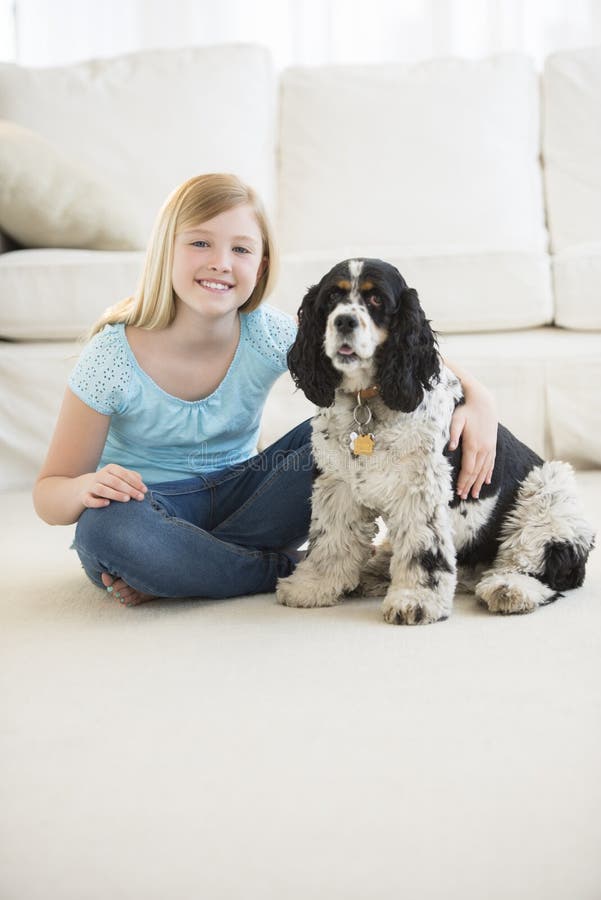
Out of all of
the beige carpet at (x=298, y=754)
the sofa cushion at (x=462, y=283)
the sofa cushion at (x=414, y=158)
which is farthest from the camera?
the sofa cushion at (x=414, y=158)

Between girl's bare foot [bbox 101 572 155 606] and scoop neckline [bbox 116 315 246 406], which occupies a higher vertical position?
scoop neckline [bbox 116 315 246 406]

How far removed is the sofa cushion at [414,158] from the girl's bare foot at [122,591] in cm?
208

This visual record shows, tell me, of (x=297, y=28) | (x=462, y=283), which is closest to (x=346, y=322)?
(x=462, y=283)

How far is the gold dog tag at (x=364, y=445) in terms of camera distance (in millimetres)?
2109

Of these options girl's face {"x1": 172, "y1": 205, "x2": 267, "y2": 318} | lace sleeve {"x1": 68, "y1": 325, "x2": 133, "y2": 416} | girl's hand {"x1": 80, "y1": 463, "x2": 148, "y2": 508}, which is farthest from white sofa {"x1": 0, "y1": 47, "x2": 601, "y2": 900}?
girl's face {"x1": 172, "y1": 205, "x2": 267, "y2": 318}

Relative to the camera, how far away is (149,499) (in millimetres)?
2275

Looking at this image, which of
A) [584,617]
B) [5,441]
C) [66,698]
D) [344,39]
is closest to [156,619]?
[66,698]

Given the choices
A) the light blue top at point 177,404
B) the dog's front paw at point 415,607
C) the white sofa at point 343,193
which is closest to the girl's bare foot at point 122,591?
the light blue top at point 177,404

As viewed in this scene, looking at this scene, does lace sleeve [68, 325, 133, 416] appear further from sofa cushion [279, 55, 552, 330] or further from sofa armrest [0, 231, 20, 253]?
sofa cushion [279, 55, 552, 330]

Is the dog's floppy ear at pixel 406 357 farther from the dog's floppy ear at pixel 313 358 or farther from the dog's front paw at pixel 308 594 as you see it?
the dog's front paw at pixel 308 594

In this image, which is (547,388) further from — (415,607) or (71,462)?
(71,462)

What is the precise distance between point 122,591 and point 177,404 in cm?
47

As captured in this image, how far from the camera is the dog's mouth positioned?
6.58 feet

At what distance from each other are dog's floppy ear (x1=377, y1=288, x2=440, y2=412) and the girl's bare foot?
28.9 inches
